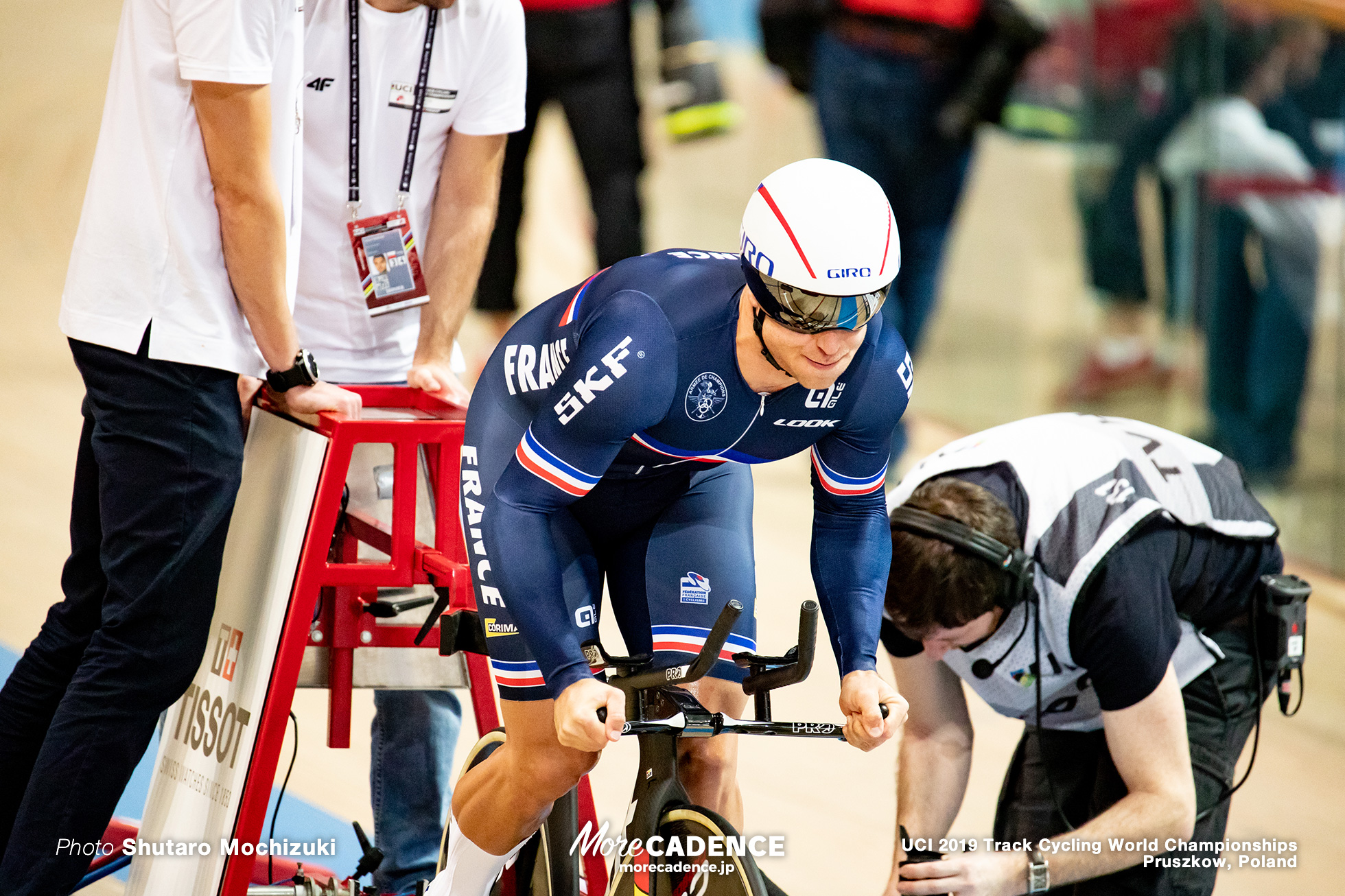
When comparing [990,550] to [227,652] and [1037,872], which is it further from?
[227,652]

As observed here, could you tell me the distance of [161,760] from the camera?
2938 millimetres

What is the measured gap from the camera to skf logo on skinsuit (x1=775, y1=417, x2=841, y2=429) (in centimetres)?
243

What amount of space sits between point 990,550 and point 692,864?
790mm

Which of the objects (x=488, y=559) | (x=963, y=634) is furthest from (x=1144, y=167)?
(x=488, y=559)

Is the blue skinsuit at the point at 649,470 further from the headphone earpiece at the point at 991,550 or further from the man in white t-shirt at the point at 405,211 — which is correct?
the man in white t-shirt at the point at 405,211

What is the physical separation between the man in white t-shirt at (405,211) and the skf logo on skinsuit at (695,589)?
66 cm

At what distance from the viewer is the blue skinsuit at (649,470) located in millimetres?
2295

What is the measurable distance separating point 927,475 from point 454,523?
35.1 inches

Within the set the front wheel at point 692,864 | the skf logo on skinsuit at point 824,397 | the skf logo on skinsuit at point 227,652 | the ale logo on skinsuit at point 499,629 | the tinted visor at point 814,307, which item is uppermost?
the tinted visor at point 814,307

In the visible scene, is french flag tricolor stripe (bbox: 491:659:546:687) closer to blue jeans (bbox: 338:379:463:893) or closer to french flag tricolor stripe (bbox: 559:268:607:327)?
french flag tricolor stripe (bbox: 559:268:607:327)

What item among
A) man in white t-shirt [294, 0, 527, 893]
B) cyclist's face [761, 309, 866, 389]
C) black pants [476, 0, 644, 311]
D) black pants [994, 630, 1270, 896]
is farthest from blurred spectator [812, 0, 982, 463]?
cyclist's face [761, 309, 866, 389]

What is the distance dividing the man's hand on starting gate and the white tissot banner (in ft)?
2.29

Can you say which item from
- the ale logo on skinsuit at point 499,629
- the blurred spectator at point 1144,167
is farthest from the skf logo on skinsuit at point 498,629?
the blurred spectator at point 1144,167

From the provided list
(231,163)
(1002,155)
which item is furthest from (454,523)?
(1002,155)
